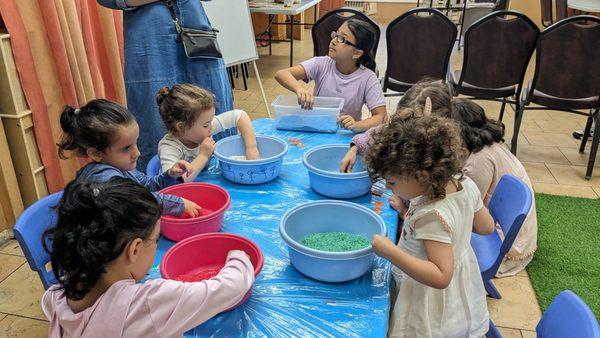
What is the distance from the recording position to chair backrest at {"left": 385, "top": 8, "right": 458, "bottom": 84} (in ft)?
10.4

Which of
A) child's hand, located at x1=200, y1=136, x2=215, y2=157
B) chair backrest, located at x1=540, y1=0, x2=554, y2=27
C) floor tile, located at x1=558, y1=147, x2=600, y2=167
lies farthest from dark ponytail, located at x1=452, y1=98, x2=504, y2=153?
chair backrest, located at x1=540, y1=0, x2=554, y2=27

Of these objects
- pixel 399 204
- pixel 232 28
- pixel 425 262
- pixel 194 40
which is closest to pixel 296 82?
pixel 194 40

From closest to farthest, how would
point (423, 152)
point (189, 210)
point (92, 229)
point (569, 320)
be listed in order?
point (92, 229), point (569, 320), point (423, 152), point (189, 210)

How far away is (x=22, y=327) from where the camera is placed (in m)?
1.75

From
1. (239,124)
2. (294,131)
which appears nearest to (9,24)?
(239,124)

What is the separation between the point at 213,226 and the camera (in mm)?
1135

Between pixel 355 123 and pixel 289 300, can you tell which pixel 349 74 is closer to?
pixel 355 123

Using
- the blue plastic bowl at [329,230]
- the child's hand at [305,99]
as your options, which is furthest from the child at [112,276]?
the child's hand at [305,99]

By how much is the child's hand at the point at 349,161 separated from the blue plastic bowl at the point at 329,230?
28 cm

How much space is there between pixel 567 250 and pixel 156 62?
2278 mm

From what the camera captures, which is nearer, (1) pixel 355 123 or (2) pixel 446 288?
(2) pixel 446 288

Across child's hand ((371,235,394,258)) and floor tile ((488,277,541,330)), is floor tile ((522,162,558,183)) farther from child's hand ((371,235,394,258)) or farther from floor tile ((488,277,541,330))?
child's hand ((371,235,394,258))

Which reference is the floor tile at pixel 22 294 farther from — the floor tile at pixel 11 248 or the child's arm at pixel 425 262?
the child's arm at pixel 425 262

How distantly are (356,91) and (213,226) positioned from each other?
1229 mm
